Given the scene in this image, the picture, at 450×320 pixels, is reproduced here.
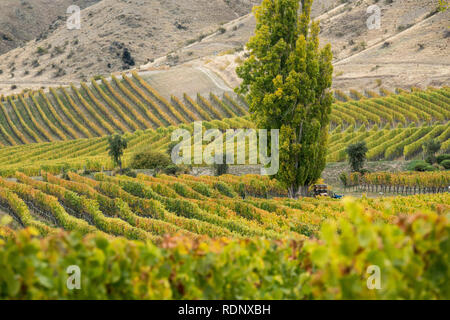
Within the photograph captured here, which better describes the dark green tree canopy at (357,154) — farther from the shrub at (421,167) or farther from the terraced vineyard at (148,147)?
the terraced vineyard at (148,147)

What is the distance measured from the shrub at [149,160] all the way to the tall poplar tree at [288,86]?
14.1 meters

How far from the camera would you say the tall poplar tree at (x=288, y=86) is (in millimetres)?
21688

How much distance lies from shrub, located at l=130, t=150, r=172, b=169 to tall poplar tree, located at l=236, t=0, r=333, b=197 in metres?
14.1

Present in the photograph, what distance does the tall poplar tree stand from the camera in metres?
21.7

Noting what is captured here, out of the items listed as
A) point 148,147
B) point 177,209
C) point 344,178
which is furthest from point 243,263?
point 148,147

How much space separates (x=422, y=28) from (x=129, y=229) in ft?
211

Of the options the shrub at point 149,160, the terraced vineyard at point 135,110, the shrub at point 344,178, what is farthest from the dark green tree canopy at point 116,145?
the terraced vineyard at point 135,110

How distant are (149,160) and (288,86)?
16560 millimetres

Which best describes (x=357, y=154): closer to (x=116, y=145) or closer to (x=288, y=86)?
(x=288, y=86)

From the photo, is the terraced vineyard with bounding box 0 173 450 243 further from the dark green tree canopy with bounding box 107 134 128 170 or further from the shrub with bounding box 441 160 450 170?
the shrub with bounding box 441 160 450 170

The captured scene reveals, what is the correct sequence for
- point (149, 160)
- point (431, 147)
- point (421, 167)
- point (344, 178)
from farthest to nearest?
point (149, 160) < point (431, 147) < point (421, 167) < point (344, 178)

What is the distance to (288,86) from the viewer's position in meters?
21.5

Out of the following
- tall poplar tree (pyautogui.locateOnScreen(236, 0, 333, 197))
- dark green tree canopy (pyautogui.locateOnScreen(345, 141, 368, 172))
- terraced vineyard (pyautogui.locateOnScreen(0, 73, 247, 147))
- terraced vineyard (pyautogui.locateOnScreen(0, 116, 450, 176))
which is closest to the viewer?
tall poplar tree (pyautogui.locateOnScreen(236, 0, 333, 197))

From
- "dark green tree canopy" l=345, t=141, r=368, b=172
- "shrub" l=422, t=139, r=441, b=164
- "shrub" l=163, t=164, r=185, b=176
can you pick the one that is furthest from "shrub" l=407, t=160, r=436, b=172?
"shrub" l=163, t=164, r=185, b=176
